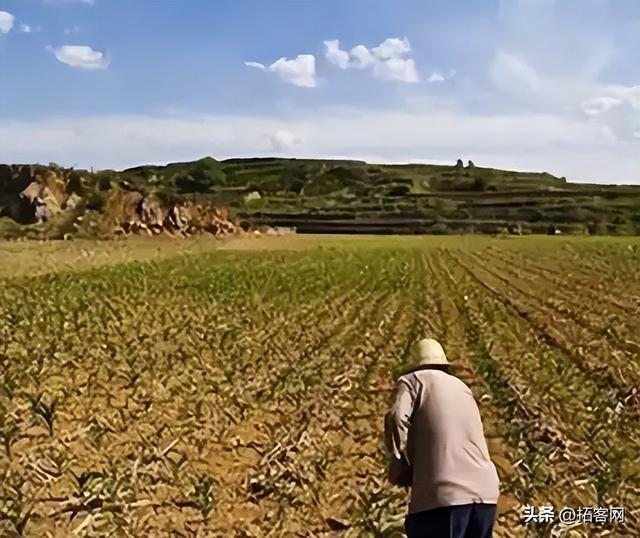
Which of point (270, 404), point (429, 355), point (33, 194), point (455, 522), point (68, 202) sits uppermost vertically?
point (429, 355)

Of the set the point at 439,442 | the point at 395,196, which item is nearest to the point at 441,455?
the point at 439,442

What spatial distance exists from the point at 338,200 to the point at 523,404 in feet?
256

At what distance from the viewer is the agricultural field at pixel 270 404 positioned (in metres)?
6.31

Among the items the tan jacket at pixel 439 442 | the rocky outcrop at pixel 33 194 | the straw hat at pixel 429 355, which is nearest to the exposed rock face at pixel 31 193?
the rocky outcrop at pixel 33 194

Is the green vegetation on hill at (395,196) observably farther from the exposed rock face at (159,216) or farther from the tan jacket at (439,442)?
the tan jacket at (439,442)

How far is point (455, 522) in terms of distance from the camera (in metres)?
4.17

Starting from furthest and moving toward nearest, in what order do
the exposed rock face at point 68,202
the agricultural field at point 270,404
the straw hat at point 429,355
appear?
the exposed rock face at point 68,202, the agricultural field at point 270,404, the straw hat at point 429,355

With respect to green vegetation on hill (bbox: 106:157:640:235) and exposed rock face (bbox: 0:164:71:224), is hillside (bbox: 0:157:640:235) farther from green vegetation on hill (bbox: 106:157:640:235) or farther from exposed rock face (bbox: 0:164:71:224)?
exposed rock face (bbox: 0:164:71:224)

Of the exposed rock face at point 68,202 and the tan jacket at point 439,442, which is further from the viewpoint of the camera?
the exposed rock face at point 68,202

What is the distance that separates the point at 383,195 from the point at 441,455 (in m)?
87.1

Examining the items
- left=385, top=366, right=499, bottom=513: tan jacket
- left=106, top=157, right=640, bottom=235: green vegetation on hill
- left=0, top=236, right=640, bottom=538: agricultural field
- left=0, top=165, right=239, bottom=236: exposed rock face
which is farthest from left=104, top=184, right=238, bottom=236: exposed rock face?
left=385, top=366, right=499, bottom=513: tan jacket

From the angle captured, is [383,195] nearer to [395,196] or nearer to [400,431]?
[395,196]

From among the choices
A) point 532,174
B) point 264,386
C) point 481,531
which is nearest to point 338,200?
point 532,174

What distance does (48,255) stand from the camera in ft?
86.1
